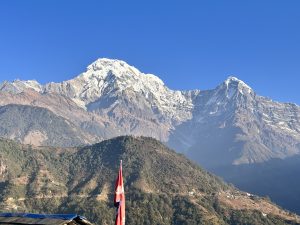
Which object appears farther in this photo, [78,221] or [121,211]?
[121,211]

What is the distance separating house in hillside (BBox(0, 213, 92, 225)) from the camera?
27969mm

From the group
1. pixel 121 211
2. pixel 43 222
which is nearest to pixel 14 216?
pixel 43 222

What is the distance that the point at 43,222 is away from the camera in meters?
28.0

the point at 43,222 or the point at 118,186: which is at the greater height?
the point at 118,186

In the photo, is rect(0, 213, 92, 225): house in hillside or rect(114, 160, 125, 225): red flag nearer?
rect(0, 213, 92, 225): house in hillside

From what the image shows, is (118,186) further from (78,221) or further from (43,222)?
(43,222)

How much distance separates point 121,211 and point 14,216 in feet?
23.8

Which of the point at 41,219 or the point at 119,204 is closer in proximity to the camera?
the point at 41,219

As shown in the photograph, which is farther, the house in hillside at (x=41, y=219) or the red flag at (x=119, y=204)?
the red flag at (x=119, y=204)

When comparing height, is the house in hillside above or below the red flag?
below

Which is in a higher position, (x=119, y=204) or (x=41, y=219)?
(x=119, y=204)

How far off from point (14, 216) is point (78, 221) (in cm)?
381

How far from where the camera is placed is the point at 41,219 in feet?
93.5

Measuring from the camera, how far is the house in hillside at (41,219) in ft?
91.8
